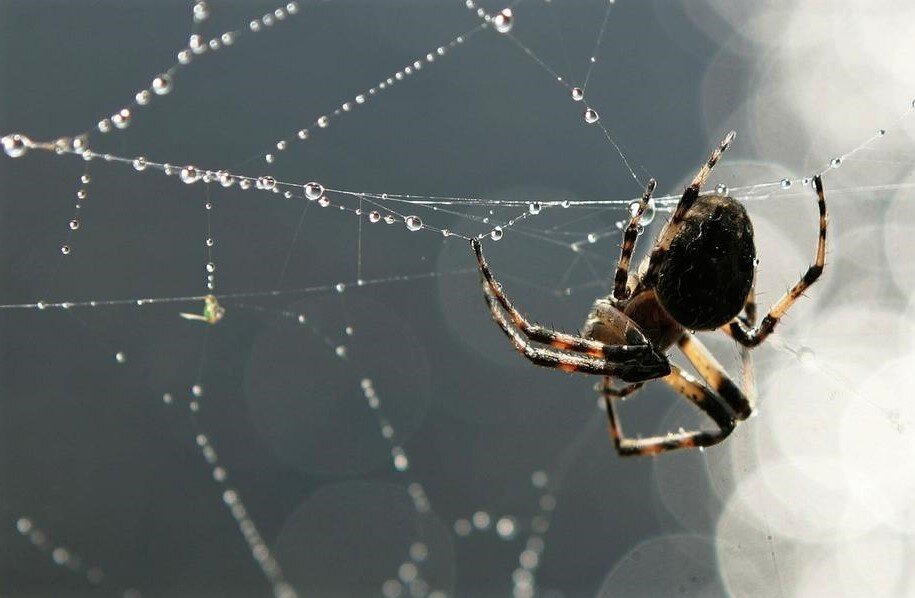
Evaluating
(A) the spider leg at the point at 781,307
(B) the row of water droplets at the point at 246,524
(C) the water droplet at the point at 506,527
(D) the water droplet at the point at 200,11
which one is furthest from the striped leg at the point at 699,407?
(B) the row of water droplets at the point at 246,524

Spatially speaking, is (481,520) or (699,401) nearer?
(699,401)

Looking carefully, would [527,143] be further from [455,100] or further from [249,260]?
[249,260]

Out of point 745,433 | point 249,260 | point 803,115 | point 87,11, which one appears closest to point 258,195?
point 249,260

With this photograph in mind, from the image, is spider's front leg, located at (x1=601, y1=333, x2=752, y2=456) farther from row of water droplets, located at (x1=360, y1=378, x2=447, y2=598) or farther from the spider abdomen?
row of water droplets, located at (x1=360, y1=378, x2=447, y2=598)

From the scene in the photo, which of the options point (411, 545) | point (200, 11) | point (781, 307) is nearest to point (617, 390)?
point (781, 307)

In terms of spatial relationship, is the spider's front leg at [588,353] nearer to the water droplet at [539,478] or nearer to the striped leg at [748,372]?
the striped leg at [748,372]

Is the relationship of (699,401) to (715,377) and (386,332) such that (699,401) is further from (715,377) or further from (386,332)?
(386,332)

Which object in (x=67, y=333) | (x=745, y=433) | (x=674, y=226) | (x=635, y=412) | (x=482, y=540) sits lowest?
(x=482, y=540)
